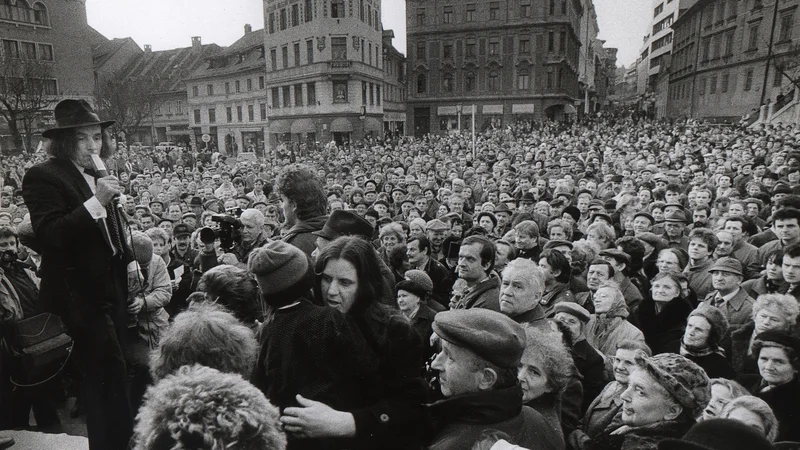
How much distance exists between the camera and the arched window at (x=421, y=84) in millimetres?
51781

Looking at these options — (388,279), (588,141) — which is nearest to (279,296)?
(388,279)

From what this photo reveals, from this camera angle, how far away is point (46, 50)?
130 ft

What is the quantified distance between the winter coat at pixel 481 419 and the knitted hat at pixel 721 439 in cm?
53

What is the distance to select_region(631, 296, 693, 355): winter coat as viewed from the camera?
13.1 ft

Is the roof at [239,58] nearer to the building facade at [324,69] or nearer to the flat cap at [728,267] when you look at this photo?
the building facade at [324,69]

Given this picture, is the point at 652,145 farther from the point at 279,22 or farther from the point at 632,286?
the point at 279,22

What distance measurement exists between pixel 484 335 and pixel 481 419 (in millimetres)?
302

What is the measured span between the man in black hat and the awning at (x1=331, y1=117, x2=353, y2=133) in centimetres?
3644

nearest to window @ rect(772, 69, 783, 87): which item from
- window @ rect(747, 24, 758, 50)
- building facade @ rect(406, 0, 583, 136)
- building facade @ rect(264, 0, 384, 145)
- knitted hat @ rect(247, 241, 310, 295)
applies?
window @ rect(747, 24, 758, 50)

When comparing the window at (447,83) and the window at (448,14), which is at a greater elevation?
the window at (448,14)

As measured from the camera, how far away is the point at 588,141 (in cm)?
2348

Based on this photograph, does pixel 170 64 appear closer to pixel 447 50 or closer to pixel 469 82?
pixel 447 50

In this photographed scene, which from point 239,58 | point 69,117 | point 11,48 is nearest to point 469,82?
point 239,58

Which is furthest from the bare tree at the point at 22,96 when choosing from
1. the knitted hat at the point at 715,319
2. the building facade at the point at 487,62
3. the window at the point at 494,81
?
the window at the point at 494,81
